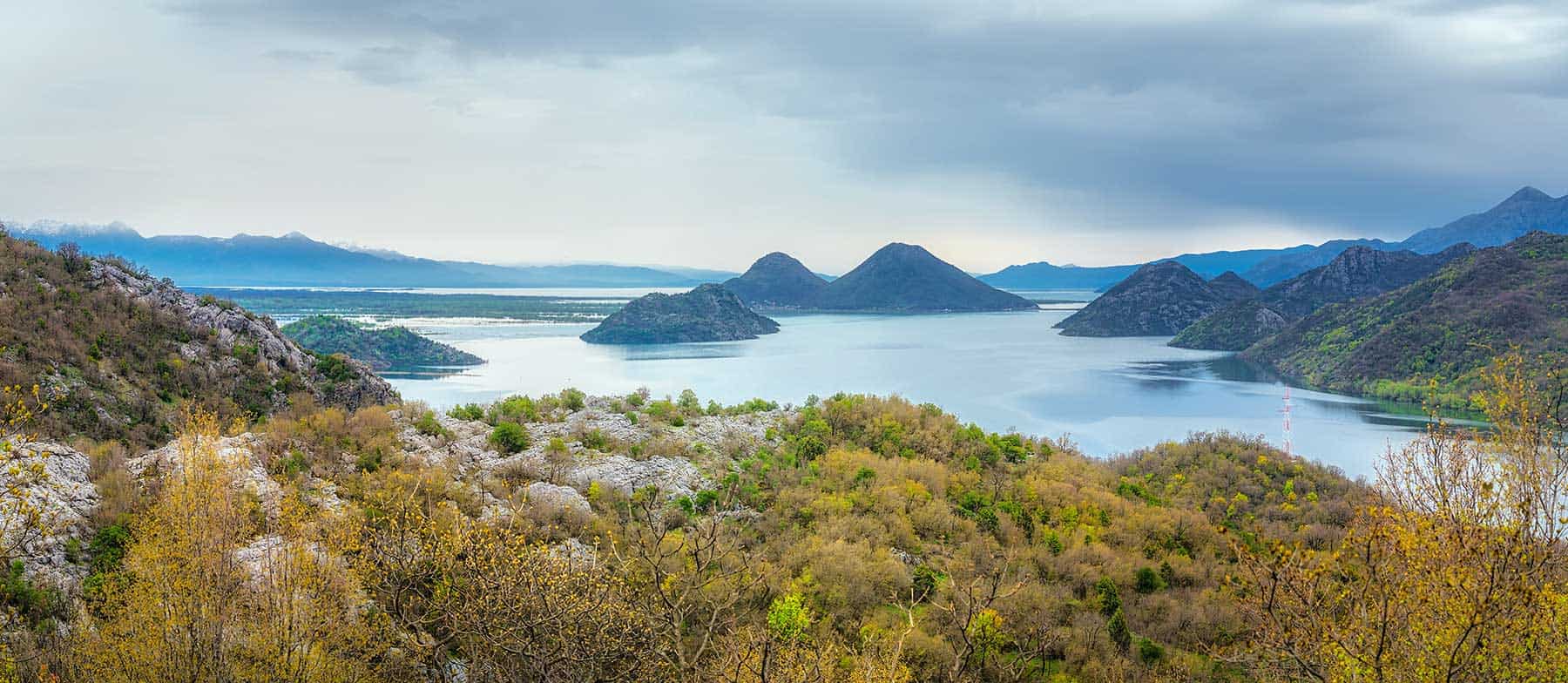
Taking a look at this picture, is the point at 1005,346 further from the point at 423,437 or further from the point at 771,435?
the point at 423,437

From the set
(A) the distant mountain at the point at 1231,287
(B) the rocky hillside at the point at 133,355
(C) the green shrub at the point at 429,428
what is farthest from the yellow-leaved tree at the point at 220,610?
(A) the distant mountain at the point at 1231,287

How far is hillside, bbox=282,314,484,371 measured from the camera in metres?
70.2

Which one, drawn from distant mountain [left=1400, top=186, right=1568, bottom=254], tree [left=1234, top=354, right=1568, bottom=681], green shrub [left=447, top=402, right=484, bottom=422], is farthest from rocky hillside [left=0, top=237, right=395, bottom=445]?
distant mountain [left=1400, top=186, right=1568, bottom=254]

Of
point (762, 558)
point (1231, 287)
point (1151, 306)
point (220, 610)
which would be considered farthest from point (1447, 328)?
point (1231, 287)

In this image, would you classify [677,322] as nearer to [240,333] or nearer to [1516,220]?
[240,333]

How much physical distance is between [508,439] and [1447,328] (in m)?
77.8

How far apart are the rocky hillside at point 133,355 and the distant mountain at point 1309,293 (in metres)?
106

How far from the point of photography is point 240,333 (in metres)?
24.7

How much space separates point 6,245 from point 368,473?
15602 millimetres

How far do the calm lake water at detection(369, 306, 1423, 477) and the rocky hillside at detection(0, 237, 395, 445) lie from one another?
25.9m

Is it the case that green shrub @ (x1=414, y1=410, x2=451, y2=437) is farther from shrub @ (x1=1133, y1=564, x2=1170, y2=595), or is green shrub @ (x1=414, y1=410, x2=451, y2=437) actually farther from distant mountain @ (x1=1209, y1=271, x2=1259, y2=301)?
distant mountain @ (x1=1209, y1=271, x2=1259, y2=301)

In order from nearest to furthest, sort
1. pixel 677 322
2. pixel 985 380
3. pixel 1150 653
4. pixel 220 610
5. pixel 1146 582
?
pixel 220 610 → pixel 1150 653 → pixel 1146 582 → pixel 985 380 → pixel 677 322

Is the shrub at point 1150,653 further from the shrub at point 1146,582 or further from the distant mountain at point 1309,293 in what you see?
the distant mountain at point 1309,293

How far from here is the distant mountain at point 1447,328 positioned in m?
60.7
